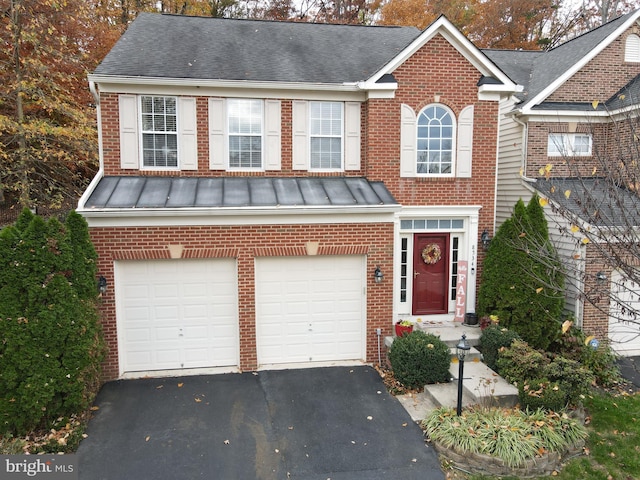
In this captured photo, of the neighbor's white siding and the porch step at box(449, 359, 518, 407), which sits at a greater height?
Answer: the neighbor's white siding

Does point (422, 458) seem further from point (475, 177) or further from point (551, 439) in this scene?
point (475, 177)

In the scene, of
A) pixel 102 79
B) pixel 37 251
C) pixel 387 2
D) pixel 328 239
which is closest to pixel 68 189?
pixel 102 79

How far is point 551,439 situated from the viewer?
6.40 meters

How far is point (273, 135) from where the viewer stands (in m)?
10.2

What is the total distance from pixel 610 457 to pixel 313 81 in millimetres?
9050

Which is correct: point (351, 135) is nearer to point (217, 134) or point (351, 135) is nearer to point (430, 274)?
point (217, 134)

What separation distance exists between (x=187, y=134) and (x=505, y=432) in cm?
853

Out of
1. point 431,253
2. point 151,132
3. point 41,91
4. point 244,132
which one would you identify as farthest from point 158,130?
point 431,253

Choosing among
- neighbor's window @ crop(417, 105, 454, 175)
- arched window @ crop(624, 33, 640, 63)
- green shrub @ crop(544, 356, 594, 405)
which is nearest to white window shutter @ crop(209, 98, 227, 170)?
neighbor's window @ crop(417, 105, 454, 175)

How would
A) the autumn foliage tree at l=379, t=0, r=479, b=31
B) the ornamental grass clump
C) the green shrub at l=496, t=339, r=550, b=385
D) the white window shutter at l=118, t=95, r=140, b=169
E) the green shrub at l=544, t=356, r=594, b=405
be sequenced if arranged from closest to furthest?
the ornamental grass clump
the green shrub at l=544, t=356, r=594, b=405
the green shrub at l=496, t=339, r=550, b=385
the white window shutter at l=118, t=95, r=140, b=169
the autumn foliage tree at l=379, t=0, r=479, b=31

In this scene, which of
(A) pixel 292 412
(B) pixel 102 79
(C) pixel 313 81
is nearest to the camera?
(A) pixel 292 412

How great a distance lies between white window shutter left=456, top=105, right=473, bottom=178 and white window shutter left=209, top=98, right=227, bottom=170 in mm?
5506

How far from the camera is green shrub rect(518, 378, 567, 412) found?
688 centimetres

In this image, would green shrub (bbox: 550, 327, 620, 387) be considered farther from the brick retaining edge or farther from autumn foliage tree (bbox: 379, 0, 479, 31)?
autumn foliage tree (bbox: 379, 0, 479, 31)
